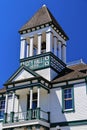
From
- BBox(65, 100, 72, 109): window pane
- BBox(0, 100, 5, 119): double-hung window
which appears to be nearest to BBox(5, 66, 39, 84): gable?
BBox(0, 100, 5, 119): double-hung window

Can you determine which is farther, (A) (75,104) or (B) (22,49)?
(B) (22,49)

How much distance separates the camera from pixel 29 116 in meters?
25.5

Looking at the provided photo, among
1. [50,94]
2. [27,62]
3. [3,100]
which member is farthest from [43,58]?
[3,100]

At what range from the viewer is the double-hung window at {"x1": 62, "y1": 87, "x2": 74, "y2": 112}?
86.1ft

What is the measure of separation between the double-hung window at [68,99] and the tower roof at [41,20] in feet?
24.3

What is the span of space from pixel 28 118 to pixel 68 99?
12.3ft

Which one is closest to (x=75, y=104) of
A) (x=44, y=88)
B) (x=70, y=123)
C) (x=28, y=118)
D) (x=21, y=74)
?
(x=70, y=123)

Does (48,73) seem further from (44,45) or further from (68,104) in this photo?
(44,45)

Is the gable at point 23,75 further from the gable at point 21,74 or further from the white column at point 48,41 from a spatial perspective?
the white column at point 48,41

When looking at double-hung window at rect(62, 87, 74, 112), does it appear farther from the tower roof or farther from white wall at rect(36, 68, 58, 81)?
the tower roof

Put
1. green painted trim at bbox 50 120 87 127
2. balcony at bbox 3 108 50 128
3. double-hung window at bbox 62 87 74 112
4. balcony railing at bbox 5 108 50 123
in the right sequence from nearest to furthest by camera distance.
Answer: green painted trim at bbox 50 120 87 127 → balcony at bbox 3 108 50 128 → balcony railing at bbox 5 108 50 123 → double-hung window at bbox 62 87 74 112

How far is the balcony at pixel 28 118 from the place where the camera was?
82.8 ft

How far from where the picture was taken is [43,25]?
30984 mm

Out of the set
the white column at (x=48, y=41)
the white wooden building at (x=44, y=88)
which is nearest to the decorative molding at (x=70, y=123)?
the white wooden building at (x=44, y=88)
